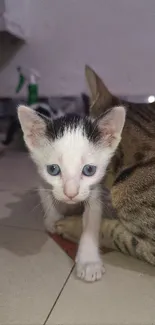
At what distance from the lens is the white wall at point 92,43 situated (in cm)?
196

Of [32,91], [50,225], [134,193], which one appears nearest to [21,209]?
[50,225]

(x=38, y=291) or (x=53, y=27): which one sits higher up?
(x=53, y=27)

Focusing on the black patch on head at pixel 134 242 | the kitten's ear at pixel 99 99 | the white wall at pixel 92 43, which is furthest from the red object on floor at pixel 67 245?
the white wall at pixel 92 43

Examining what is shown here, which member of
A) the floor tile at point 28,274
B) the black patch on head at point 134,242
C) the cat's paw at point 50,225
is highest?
the black patch on head at point 134,242

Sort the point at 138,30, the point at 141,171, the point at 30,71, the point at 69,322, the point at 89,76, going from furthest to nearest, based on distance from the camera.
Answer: the point at 30,71, the point at 138,30, the point at 89,76, the point at 141,171, the point at 69,322

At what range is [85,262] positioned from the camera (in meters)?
0.86

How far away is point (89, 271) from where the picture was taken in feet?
2.73

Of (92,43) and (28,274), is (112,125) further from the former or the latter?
(92,43)

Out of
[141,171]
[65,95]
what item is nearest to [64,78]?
[65,95]

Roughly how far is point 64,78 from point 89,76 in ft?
3.62

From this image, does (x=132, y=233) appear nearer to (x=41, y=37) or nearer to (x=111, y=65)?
(x=111, y=65)

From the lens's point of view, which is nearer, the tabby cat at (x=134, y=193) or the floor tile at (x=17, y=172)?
the tabby cat at (x=134, y=193)

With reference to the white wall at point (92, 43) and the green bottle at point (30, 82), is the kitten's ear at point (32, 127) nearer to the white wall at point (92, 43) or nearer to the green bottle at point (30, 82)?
the green bottle at point (30, 82)

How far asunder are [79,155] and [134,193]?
193mm
